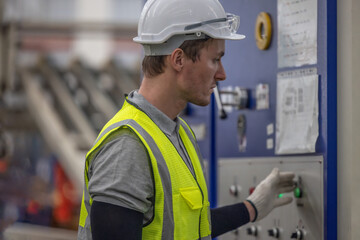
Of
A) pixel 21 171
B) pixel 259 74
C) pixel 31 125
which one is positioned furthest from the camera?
pixel 31 125

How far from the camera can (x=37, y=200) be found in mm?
8078

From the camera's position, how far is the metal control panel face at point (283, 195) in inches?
75.7

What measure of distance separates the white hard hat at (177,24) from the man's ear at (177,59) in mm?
26

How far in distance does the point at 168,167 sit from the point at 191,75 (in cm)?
27

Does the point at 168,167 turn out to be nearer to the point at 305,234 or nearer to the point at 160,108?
the point at 160,108

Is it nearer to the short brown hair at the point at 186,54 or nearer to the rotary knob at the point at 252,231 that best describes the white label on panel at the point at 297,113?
the rotary knob at the point at 252,231

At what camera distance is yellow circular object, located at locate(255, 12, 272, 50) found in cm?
221

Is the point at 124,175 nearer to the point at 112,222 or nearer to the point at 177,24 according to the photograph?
the point at 112,222

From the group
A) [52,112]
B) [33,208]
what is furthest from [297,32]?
[52,112]

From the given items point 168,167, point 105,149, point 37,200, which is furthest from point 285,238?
point 37,200

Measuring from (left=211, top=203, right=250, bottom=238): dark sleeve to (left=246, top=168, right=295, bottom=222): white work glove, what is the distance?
47 mm

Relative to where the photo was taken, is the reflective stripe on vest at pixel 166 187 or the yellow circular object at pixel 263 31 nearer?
the reflective stripe on vest at pixel 166 187

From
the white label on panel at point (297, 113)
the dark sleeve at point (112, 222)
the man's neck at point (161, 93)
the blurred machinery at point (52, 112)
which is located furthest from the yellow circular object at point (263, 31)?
the blurred machinery at point (52, 112)

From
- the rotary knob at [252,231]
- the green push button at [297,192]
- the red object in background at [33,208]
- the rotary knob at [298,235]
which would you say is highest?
the green push button at [297,192]
